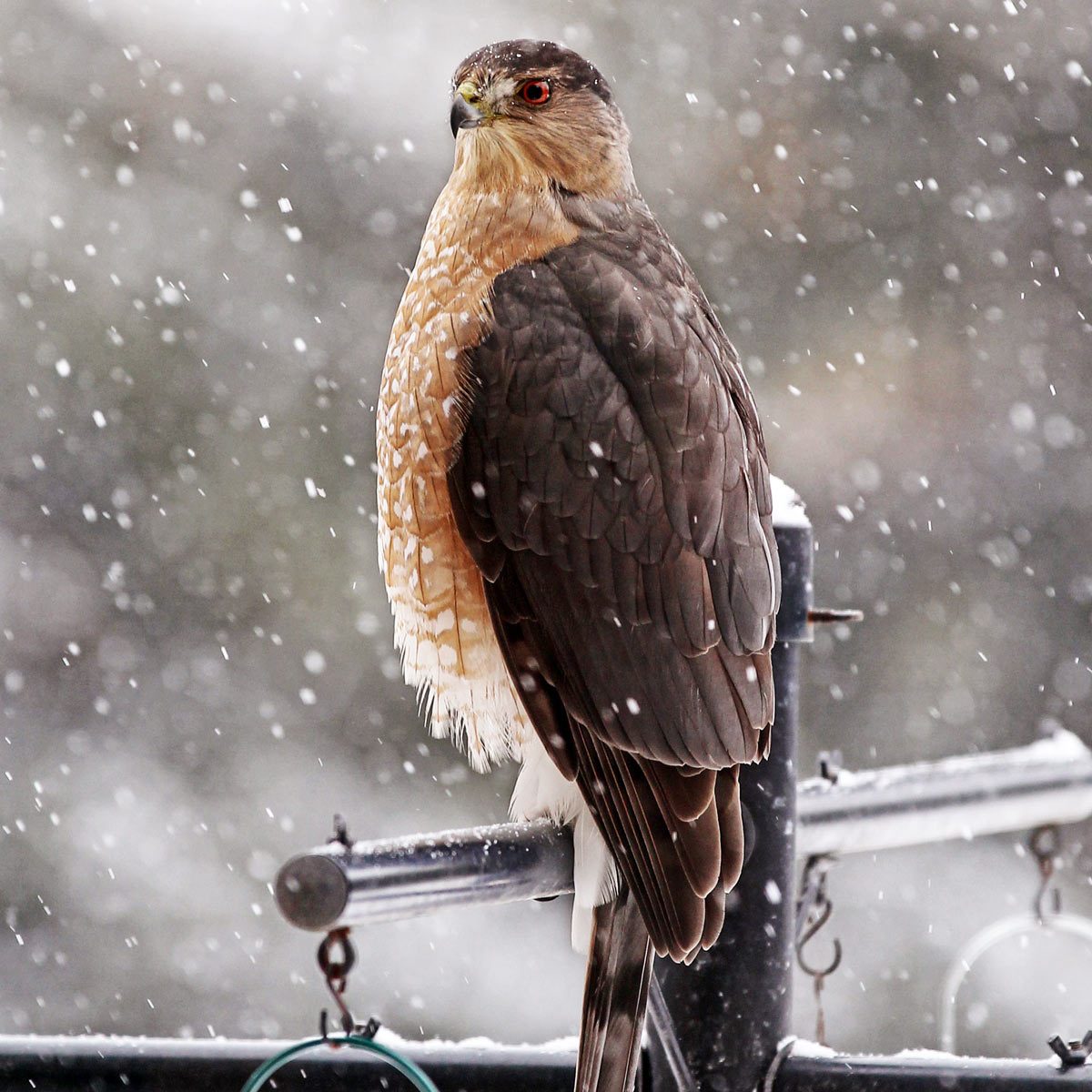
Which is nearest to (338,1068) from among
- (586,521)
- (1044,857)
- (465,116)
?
(586,521)

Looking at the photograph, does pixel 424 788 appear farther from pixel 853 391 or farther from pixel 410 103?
pixel 410 103

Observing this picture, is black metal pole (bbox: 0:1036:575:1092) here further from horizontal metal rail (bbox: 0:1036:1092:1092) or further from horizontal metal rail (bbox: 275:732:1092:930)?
horizontal metal rail (bbox: 275:732:1092:930)

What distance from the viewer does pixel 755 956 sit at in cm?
170

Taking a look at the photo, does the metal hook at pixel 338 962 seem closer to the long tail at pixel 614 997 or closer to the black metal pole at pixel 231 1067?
the black metal pole at pixel 231 1067

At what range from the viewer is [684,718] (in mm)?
1701

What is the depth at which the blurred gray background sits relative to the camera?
21.0ft

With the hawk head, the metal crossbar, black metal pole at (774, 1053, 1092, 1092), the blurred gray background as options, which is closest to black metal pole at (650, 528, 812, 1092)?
the metal crossbar

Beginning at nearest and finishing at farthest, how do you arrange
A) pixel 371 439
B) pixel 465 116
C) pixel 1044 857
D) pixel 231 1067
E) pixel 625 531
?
pixel 231 1067 < pixel 625 531 < pixel 1044 857 < pixel 465 116 < pixel 371 439

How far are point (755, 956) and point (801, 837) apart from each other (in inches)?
5.5

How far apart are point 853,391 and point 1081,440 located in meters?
1.10

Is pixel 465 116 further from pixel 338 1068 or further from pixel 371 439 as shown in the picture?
pixel 371 439

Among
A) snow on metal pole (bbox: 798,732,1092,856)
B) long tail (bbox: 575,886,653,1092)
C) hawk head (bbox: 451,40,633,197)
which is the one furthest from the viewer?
hawk head (bbox: 451,40,633,197)

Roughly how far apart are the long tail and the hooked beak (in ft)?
3.18

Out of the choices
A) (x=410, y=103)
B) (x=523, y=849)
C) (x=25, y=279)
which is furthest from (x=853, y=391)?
(x=523, y=849)
